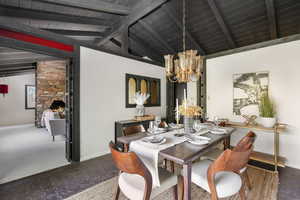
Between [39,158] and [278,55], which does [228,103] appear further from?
[39,158]

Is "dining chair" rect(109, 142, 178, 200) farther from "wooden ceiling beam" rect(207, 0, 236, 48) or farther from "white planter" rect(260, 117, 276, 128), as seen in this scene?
"wooden ceiling beam" rect(207, 0, 236, 48)

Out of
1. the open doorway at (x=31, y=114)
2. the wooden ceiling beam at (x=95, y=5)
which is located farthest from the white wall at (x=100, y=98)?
the wooden ceiling beam at (x=95, y=5)

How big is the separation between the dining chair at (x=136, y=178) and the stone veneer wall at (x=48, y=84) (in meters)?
6.74

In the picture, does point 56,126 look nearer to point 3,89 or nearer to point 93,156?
point 93,156

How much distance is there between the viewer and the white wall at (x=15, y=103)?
661 centimetres

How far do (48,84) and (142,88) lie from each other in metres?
5.07

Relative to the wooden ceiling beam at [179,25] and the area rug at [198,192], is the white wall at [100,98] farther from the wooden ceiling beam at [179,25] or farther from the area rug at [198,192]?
the wooden ceiling beam at [179,25]

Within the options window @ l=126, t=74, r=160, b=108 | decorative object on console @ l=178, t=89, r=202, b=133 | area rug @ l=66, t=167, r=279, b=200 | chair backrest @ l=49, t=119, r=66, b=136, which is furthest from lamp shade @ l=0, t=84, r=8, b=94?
decorative object on console @ l=178, t=89, r=202, b=133

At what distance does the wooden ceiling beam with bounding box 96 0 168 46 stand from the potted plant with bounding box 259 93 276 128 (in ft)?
9.37

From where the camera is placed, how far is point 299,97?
2684 mm

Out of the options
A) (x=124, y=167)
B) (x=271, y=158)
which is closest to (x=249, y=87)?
(x=271, y=158)

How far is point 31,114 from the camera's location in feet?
24.0

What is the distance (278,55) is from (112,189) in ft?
13.4

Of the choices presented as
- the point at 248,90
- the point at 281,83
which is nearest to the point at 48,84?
the point at 248,90
